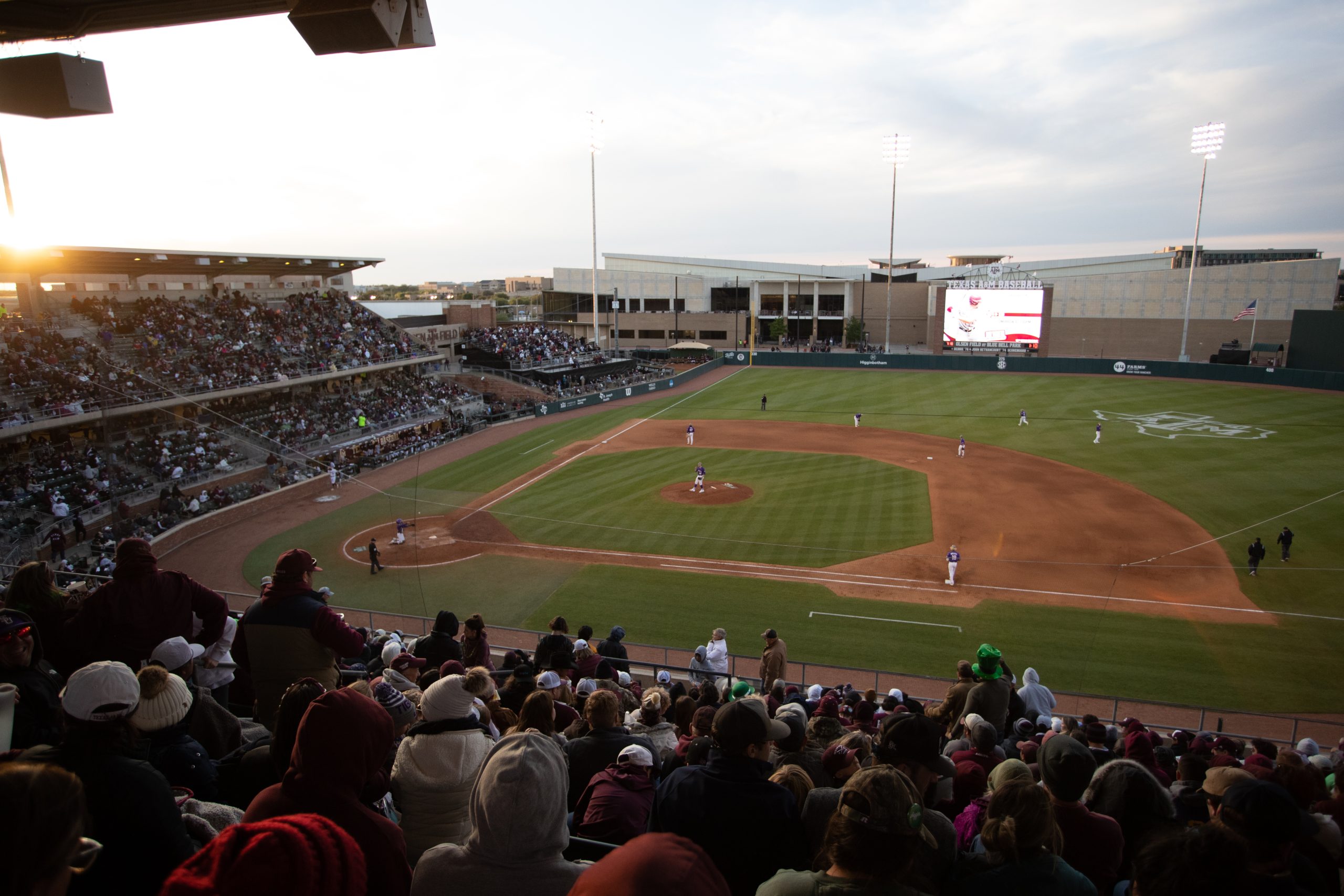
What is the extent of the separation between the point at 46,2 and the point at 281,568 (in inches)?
217

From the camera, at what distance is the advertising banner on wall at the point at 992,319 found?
209 feet

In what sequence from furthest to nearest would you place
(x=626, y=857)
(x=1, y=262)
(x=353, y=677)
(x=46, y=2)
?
(x=1, y=262), (x=353, y=677), (x=46, y=2), (x=626, y=857)

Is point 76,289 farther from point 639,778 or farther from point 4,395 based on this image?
point 639,778

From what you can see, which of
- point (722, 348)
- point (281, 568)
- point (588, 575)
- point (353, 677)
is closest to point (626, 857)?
point (281, 568)

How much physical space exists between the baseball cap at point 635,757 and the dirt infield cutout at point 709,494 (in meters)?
24.7

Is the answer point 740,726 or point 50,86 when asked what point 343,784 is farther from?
point 50,86

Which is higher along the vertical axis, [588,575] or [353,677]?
[353,677]

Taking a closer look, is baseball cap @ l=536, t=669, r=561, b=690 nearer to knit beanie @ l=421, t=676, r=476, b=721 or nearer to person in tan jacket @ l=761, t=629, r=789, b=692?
knit beanie @ l=421, t=676, r=476, b=721

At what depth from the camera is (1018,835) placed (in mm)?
3299

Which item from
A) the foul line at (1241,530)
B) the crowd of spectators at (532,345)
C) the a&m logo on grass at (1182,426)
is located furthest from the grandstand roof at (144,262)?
the a&m logo on grass at (1182,426)

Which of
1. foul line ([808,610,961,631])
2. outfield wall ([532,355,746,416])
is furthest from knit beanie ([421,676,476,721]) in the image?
outfield wall ([532,355,746,416])

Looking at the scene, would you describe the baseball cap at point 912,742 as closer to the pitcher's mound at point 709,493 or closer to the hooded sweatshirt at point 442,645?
the hooded sweatshirt at point 442,645

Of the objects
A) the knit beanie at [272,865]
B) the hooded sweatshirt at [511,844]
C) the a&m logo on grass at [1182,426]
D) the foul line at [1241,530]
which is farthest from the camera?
the a&m logo on grass at [1182,426]

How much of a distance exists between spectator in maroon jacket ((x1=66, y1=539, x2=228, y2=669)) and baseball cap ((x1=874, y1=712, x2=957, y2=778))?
5.35 meters
